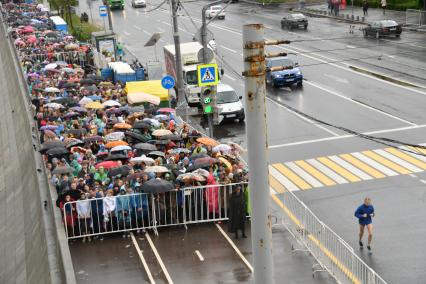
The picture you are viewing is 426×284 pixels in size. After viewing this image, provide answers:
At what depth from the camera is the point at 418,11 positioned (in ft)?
195

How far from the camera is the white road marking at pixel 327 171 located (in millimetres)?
24017

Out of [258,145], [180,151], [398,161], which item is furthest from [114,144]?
[258,145]

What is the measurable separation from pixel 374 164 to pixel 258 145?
56.6 feet

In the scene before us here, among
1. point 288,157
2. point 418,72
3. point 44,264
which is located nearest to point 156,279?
point 44,264

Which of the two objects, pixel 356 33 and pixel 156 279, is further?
pixel 356 33

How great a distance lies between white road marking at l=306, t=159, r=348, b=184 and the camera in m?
24.0

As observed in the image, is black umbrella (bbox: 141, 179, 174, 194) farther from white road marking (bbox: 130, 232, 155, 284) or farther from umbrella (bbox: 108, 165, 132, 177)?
umbrella (bbox: 108, 165, 132, 177)

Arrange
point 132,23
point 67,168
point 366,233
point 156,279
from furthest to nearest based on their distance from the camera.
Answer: point 132,23 < point 67,168 < point 366,233 < point 156,279

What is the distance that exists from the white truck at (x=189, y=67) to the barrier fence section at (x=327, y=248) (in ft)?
60.7

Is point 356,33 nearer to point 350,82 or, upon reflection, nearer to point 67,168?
point 350,82

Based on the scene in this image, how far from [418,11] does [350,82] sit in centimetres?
2250

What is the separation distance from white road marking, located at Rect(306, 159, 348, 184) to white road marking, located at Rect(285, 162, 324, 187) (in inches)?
21.1

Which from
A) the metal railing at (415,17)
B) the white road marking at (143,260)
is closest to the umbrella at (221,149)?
the white road marking at (143,260)

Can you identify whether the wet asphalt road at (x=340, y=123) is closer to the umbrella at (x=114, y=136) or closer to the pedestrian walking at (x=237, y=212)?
Result: the pedestrian walking at (x=237, y=212)
